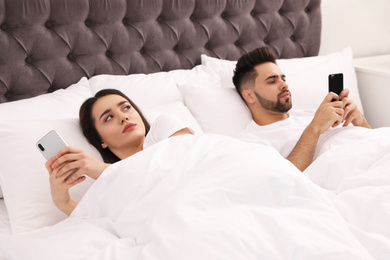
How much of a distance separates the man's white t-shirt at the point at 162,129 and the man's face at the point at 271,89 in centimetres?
53

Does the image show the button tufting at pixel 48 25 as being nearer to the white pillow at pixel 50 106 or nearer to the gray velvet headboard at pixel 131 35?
the gray velvet headboard at pixel 131 35

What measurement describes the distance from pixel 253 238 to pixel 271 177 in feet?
0.68

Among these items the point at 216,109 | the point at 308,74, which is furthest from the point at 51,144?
the point at 308,74

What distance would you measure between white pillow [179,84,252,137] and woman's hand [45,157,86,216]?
29.2 inches

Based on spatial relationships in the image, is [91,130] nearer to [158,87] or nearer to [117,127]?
[117,127]

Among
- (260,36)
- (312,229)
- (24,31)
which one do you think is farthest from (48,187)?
(260,36)

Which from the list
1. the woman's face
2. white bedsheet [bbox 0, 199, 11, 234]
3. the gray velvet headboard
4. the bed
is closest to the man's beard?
the bed

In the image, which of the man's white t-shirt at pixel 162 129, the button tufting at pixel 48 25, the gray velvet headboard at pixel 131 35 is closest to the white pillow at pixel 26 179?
the man's white t-shirt at pixel 162 129

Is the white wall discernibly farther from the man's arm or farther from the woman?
the woman

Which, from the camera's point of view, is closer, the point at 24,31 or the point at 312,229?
the point at 312,229

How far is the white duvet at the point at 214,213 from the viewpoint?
83 cm

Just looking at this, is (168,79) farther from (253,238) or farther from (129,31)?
(253,238)

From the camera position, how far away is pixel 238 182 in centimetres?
100

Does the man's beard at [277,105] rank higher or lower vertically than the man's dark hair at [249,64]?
lower
